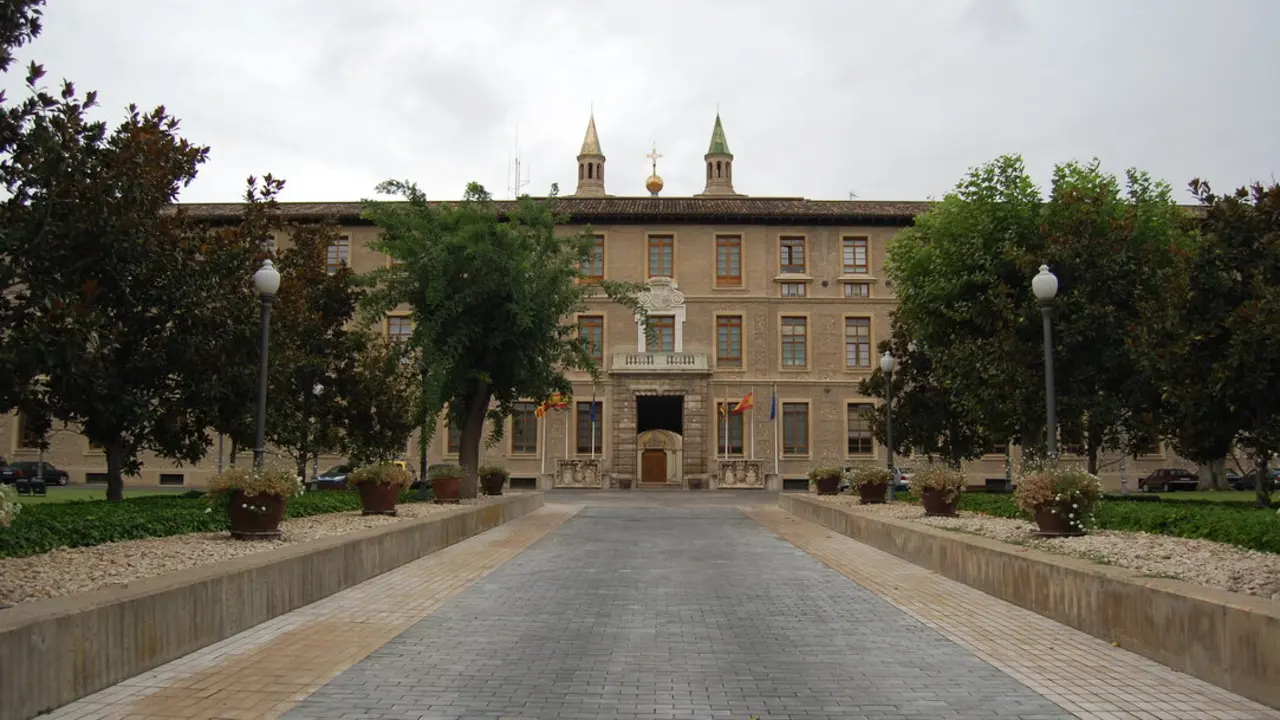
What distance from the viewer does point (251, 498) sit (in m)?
11.5

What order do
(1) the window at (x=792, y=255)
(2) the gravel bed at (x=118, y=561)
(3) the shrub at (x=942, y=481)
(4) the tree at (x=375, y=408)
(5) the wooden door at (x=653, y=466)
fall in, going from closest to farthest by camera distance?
(2) the gravel bed at (x=118, y=561)
(3) the shrub at (x=942, y=481)
(4) the tree at (x=375, y=408)
(5) the wooden door at (x=653, y=466)
(1) the window at (x=792, y=255)

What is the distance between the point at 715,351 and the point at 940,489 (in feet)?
101

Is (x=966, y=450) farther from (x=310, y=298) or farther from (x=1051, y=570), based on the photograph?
(x=1051, y=570)

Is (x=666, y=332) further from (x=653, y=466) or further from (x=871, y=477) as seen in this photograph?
(x=871, y=477)

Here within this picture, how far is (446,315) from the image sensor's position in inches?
850

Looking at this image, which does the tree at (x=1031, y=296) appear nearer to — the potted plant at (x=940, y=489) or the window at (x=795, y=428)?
the potted plant at (x=940, y=489)

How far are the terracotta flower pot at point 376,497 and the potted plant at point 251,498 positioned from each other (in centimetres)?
494

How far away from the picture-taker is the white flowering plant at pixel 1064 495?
1244cm

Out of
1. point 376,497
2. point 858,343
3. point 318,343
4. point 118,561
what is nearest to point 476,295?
point 318,343

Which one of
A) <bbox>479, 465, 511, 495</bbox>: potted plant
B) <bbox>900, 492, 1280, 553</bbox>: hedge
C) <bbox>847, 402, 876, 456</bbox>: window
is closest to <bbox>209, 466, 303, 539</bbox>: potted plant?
<bbox>900, 492, 1280, 553</bbox>: hedge

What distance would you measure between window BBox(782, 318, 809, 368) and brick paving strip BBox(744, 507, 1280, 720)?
3571 cm

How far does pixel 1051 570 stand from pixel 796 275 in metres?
39.7

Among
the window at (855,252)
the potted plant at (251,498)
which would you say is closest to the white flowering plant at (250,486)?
the potted plant at (251,498)

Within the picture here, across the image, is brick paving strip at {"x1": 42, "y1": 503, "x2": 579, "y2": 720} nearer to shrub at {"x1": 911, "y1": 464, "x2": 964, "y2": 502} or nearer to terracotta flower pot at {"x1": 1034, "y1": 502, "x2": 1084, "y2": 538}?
terracotta flower pot at {"x1": 1034, "y1": 502, "x2": 1084, "y2": 538}
